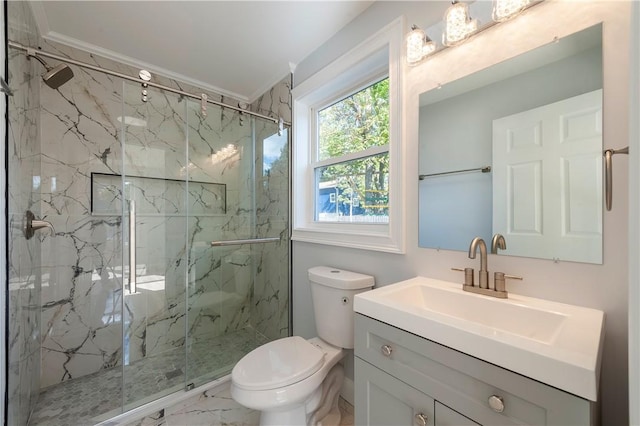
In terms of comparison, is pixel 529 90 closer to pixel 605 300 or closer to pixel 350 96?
pixel 605 300

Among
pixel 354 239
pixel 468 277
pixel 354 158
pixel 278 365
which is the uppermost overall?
pixel 354 158

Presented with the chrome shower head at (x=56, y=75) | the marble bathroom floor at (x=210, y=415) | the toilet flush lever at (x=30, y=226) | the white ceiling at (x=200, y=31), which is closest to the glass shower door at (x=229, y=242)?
the marble bathroom floor at (x=210, y=415)

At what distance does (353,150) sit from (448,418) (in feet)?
4.93

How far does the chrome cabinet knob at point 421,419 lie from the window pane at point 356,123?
1.34 meters

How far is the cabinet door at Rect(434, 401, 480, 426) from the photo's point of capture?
720mm

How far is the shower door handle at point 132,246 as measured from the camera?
65.8 inches

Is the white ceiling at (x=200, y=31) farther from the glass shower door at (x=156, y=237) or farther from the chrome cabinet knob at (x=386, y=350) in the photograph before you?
the chrome cabinet knob at (x=386, y=350)

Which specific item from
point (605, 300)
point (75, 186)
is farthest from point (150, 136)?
point (605, 300)

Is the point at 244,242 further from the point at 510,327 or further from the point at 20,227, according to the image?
the point at 510,327

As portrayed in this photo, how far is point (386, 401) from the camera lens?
0.92 m

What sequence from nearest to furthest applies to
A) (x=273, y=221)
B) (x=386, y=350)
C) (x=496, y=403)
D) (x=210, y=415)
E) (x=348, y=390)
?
(x=496, y=403)
(x=386, y=350)
(x=210, y=415)
(x=348, y=390)
(x=273, y=221)

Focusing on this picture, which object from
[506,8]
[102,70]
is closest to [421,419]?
[506,8]

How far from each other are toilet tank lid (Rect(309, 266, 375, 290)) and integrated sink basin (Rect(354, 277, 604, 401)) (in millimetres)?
309

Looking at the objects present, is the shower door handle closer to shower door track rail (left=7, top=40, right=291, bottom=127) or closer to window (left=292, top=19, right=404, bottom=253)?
shower door track rail (left=7, top=40, right=291, bottom=127)
